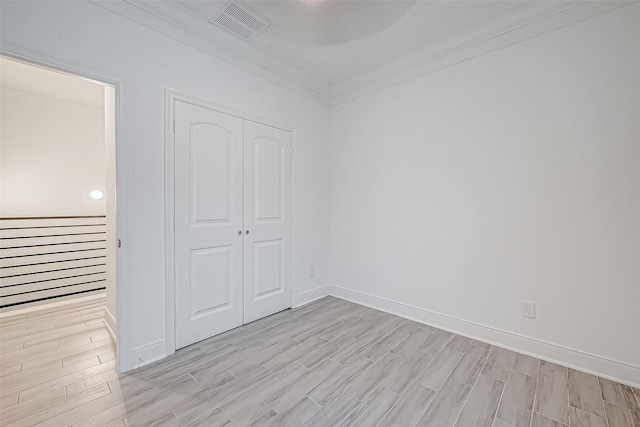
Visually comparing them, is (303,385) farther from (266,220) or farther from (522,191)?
(522,191)

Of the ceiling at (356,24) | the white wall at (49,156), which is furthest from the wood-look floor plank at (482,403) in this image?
the white wall at (49,156)

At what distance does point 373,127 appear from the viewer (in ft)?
10.4

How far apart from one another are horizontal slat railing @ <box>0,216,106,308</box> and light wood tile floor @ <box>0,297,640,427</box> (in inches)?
39.1

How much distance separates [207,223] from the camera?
238cm

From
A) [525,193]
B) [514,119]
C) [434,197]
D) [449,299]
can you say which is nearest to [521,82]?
[514,119]

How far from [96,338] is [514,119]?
428 centimetres

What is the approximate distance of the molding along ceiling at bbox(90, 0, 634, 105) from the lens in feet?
6.48

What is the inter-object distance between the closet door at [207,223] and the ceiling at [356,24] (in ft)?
2.94

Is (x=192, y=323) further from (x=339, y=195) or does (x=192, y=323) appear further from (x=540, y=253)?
(x=540, y=253)

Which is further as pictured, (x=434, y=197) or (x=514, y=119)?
(x=434, y=197)

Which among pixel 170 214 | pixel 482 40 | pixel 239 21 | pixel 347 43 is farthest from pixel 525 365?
pixel 239 21

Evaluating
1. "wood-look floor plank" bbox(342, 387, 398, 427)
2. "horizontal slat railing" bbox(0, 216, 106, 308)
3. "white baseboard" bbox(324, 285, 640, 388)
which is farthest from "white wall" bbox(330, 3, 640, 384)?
"horizontal slat railing" bbox(0, 216, 106, 308)

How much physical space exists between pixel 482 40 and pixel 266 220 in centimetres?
270

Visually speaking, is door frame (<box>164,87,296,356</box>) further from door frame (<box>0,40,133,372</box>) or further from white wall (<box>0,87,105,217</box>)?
white wall (<box>0,87,105,217</box>)
